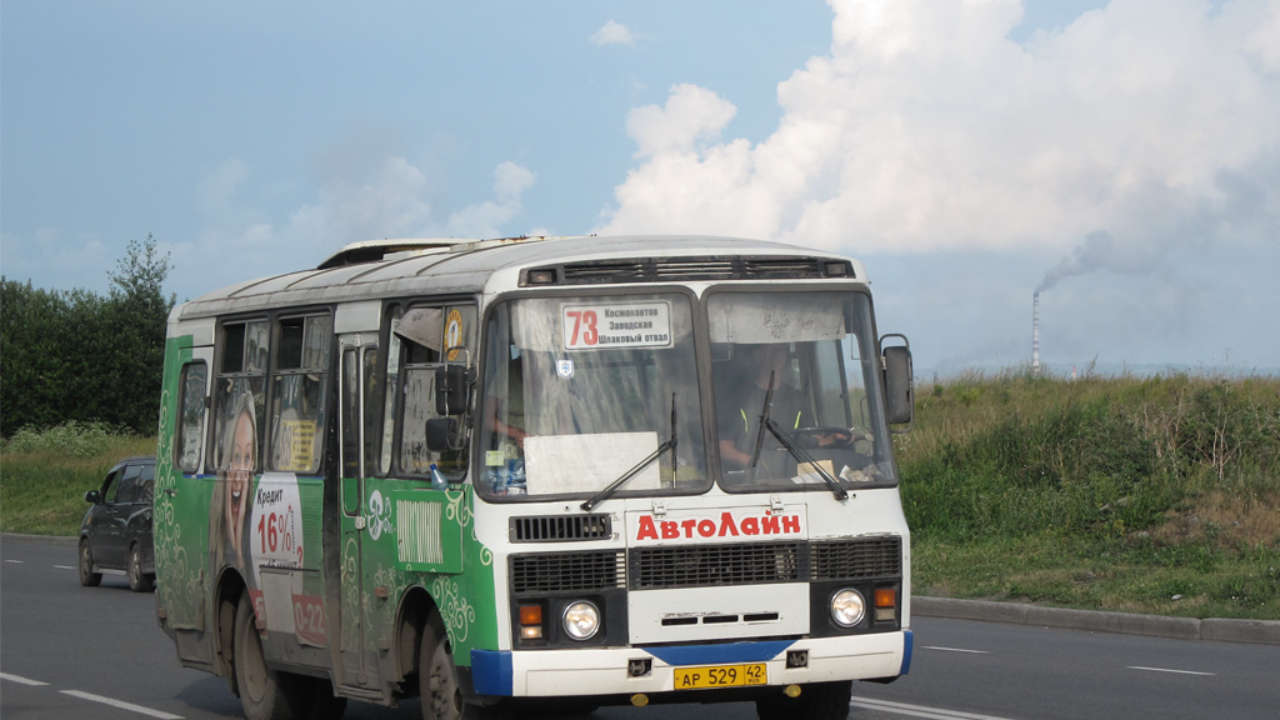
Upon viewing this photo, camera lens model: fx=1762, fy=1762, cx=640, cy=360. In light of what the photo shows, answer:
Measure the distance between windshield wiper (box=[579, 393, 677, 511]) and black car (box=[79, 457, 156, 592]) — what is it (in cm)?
1825

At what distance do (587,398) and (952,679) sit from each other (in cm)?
537

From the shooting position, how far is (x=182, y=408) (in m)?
13.1

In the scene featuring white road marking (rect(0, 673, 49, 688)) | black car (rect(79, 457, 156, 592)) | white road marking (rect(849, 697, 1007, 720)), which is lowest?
white road marking (rect(849, 697, 1007, 720))

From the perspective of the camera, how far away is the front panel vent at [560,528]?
8.31 m

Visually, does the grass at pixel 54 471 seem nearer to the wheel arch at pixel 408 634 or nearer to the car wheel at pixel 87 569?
the car wheel at pixel 87 569

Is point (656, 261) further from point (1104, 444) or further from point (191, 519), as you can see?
point (1104, 444)

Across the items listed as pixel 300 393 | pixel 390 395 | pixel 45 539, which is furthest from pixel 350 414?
pixel 45 539

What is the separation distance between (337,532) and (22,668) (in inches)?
258

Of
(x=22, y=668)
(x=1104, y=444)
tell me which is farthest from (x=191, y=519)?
(x=1104, y=444)

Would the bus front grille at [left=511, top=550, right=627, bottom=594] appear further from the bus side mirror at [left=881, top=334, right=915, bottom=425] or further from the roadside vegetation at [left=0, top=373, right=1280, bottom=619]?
the roadside vegetation at [left=0, top=373, right=1280, bottom=619]

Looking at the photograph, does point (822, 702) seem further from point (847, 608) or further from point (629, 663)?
point (629, 663)

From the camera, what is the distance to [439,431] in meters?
8.46

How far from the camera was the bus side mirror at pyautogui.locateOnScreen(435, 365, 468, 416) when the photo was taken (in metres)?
8.44

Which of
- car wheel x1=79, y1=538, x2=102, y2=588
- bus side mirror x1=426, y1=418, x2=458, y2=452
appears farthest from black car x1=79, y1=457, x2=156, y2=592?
bus side mirror x1=426, y1=418, x2=458, y2=452
